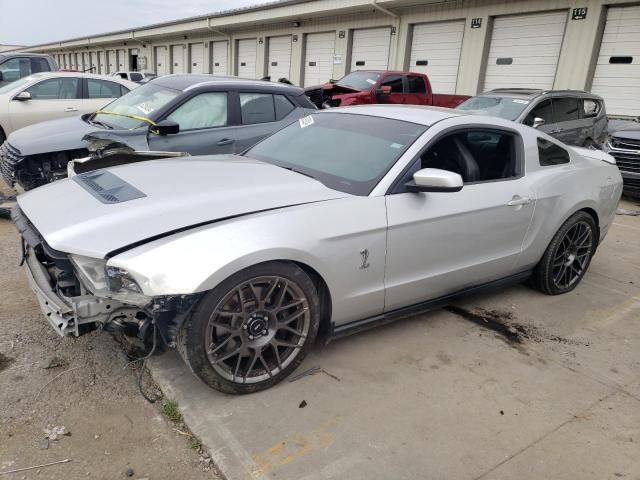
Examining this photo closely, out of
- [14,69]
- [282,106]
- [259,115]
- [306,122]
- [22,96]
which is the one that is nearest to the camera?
[306,122]

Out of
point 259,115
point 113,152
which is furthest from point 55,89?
point 113,152

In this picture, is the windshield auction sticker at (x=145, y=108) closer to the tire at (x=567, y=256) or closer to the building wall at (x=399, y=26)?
the tire at (x=567, y=256)

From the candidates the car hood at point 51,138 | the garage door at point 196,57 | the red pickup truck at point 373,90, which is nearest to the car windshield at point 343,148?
the car hood at point 51,138

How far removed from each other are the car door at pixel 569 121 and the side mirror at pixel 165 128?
6.57 metres

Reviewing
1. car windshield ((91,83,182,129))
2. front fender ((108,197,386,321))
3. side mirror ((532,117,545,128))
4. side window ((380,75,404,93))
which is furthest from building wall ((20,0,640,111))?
Answer: front fender ((108,197,386,321))

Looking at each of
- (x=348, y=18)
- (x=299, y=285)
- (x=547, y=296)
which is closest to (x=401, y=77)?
(x=348, y=18)

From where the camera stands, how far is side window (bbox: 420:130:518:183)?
348cm

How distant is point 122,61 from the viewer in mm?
41188

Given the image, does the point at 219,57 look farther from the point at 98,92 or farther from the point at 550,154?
the point at 550,154

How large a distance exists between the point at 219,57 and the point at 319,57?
9.36 meters

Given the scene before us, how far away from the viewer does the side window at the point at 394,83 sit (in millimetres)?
12346

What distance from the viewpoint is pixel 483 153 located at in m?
3.74

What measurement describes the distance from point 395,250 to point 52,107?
8000 millimetres

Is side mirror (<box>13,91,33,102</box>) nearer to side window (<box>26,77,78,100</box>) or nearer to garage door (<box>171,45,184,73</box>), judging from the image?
side window (<box>26,77,78,100</box>)
